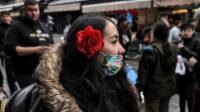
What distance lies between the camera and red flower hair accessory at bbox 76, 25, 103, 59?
2.14 metres

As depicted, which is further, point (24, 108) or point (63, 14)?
point (63, 14)

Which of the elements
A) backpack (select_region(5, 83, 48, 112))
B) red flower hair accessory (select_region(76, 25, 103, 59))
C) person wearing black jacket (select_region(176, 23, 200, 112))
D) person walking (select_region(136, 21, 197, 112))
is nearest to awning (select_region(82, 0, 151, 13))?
person wearing black jacket (select_region(176, 23, 200, 112))

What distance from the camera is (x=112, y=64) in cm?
226

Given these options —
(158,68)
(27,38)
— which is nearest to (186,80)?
(158,68)

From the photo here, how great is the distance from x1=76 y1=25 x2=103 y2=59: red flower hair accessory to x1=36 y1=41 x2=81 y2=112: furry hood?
0.12 metres

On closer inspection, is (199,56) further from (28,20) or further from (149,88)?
(28,20)

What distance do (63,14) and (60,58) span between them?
32.2 meters

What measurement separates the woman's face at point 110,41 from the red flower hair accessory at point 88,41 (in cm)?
8

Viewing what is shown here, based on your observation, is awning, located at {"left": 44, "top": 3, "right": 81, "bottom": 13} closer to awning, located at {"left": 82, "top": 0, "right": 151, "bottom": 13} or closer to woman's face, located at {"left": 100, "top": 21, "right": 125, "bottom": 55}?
awning, located at {"left": 82, "top": 0, "right": 151, "bottom": 13}

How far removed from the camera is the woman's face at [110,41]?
2244mm

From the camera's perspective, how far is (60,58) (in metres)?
2.20

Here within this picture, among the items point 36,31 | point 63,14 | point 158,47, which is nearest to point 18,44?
point 36,31

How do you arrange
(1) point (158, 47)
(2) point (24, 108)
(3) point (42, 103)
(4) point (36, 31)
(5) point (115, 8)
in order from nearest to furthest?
(3) point (42, 103) → (2) point (24, 108) → (4) point (36, 31) → (1) point (158, 47) → (5) point (115, 8)

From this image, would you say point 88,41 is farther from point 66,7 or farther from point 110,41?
point 66,7
